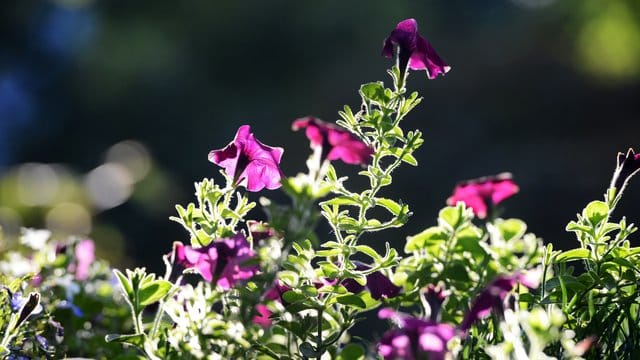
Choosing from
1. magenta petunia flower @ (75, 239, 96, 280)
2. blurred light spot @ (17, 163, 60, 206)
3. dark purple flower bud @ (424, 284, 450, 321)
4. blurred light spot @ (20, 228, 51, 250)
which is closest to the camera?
dark purple flower bud @ (424, 284, 450, 321)

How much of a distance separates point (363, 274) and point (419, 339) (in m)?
0.18

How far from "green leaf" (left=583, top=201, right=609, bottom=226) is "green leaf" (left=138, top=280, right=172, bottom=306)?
1.41ft

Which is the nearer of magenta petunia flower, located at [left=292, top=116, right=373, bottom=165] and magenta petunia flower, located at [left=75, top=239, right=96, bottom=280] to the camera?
magenta petunia flower, located at [left=292, top=116, right=373, bottom=165]

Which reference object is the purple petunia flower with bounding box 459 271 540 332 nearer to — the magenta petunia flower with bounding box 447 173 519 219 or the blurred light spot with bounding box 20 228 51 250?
the magenta petunia flower with bounding box 447 173 519 219

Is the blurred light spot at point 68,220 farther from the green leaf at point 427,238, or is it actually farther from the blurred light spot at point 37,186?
the green leaf at point 427,238

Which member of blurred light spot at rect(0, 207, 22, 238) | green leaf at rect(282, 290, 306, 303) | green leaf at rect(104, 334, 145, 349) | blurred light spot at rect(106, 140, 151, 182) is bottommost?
green leaf at rect(104, 334, 145, 349)

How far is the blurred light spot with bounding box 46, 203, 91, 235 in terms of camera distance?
399 cm

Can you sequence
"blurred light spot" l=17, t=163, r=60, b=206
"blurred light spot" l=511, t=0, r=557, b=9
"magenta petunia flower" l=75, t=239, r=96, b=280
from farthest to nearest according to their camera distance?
"blurred light spot" l=511, t=0, r=557, b=9
"blurred light spot" l=17, t=163, r=60, b=206
"magenta petunia flower" l=75, t=239, r=96, b=280

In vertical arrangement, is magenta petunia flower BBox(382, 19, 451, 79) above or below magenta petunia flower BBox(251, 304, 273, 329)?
above

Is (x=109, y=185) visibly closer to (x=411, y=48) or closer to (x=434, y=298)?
(x=411, y=48)

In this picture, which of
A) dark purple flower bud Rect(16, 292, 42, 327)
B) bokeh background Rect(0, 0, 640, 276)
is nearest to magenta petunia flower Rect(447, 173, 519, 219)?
dark purple flower bud Rect(16, 292, 42, 327)

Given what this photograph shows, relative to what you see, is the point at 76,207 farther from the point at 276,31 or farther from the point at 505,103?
the point at 276,31

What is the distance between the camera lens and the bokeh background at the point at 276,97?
518cm

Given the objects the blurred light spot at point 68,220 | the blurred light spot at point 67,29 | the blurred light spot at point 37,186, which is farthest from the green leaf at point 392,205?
the blurred light spot at point 67,29
